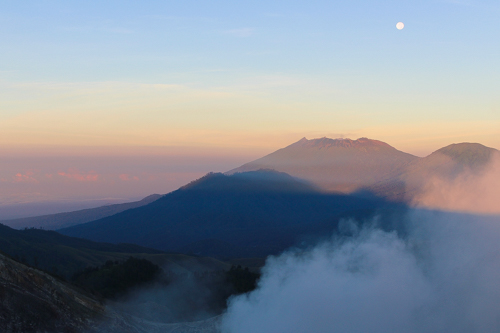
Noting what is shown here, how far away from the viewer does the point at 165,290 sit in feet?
278

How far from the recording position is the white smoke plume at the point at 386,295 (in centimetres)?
4928

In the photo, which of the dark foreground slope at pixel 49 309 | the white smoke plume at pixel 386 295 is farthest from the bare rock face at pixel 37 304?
the white smoke plume at pixel 386 295

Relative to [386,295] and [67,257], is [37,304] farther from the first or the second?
[67,257]

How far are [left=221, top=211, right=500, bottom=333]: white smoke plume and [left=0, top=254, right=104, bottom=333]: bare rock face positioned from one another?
15.2m

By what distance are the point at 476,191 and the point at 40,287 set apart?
375ft

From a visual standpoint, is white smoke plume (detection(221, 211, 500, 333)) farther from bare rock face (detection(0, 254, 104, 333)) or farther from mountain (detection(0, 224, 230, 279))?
mountain (detection(0, 224, 230, 279))

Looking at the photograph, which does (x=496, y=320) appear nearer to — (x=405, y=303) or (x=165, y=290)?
(x=405, y=303)

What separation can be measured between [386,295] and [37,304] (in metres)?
34.1

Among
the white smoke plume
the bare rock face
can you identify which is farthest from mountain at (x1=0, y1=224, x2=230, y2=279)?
the bare rock face

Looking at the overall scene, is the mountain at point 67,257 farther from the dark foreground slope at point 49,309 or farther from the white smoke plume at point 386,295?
the dark foreground slope at point 49,309

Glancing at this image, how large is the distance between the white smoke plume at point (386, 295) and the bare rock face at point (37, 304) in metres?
15.2

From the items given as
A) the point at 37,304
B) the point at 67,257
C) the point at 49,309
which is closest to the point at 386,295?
the point at 49,309

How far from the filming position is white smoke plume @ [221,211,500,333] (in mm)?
49281

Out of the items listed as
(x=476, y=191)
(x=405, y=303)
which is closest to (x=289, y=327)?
(x=405, y=303)
